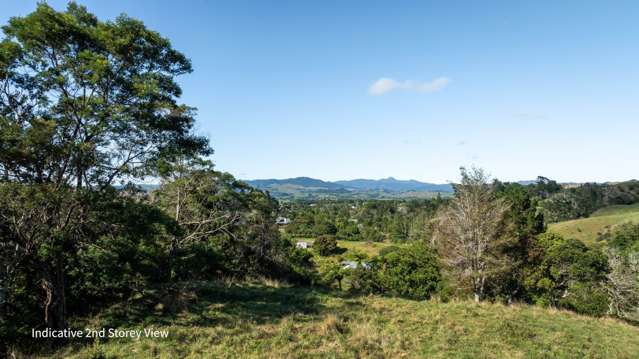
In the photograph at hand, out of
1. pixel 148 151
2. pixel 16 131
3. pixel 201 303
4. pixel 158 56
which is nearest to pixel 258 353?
pixel 201 303

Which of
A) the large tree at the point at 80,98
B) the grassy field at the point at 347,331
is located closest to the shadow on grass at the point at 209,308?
the grassy field at the point at 347,331

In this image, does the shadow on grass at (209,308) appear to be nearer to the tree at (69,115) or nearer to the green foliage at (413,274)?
the tree at (69,115)

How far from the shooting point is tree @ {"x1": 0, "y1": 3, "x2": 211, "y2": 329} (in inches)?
265

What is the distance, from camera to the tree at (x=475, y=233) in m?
18.7

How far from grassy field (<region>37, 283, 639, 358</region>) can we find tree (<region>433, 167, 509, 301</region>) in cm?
684

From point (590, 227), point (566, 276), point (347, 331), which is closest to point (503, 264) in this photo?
point (566, 276)

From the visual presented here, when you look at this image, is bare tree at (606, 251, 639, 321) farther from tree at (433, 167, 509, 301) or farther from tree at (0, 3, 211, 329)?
tree at (0, 3, 211, 329)

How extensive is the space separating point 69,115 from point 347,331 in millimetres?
8873

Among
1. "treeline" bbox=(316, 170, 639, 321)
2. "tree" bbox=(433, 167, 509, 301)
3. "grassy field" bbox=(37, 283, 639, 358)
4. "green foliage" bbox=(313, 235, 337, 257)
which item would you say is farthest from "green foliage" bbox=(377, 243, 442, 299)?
"green foliage" bbox=(313, 235, 337, 257)

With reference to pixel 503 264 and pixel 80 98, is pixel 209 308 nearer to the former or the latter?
pixel 80 98

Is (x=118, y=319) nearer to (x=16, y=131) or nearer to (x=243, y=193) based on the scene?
(x=16, y=131)

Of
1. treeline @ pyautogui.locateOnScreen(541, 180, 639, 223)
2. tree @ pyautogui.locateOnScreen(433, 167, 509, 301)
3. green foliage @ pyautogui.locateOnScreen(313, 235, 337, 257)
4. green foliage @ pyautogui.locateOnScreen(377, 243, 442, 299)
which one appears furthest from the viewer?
treeline @ pyautogui.locateOnScreen(541, 180, 639, 223)

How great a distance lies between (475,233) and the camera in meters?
19.0

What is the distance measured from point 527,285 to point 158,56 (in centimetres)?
2618
